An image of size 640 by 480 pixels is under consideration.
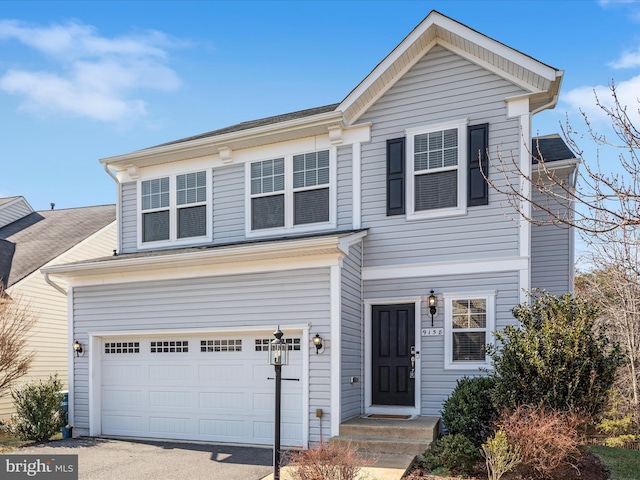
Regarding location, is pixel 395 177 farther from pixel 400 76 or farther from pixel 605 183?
pixel 605 183

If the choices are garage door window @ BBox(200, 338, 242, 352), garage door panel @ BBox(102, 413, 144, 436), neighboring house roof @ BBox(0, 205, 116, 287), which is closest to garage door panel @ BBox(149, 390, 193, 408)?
garage door panel @ BBox(102, 413, 144, 436)

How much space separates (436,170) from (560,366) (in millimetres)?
3969

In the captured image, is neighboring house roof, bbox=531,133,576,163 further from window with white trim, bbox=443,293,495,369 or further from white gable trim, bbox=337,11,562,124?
window with white trim, bbox=443,293,495,369

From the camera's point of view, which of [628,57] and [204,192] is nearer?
[628,57]

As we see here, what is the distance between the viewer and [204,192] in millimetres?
11180

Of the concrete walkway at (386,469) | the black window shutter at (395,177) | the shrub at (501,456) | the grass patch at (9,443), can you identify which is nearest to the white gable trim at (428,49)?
the black window shutter at (395,177)

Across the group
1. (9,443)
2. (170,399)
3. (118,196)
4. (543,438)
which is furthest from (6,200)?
(543,438)

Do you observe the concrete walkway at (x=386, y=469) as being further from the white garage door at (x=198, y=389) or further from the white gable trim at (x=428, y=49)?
the white gable trim at (x=428, y=49)

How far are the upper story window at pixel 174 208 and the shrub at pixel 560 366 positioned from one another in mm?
6780

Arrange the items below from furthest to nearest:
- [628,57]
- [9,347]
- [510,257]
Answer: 1. [9,347]
2. [510,257]
3. [628,57]

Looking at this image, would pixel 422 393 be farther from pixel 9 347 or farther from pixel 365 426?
pixel 9 347

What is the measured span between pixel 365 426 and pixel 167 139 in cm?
858

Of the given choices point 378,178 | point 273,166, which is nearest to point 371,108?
point 378,178

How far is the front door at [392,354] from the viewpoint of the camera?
911 centimetres
